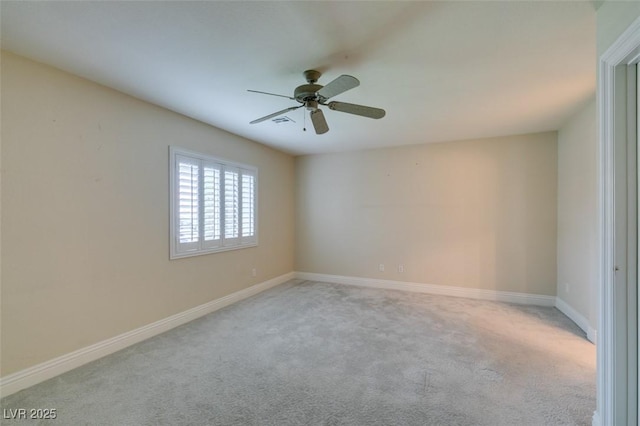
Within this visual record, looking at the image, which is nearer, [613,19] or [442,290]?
[613,19]

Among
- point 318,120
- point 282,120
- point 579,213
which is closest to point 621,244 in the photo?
point 318,120

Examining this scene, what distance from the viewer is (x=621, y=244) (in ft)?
5.08

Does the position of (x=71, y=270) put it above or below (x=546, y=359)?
above

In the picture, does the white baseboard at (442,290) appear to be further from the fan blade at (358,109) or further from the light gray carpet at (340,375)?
the fan blade at (358,109)

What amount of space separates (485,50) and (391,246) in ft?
11.6

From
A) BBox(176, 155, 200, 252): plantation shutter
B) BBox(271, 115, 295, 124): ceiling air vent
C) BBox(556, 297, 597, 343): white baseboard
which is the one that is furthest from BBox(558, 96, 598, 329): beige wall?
BBox(176, 155, 200, 252): plantation shutter

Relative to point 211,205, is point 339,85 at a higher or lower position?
higher

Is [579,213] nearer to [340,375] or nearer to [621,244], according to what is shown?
[621,244]

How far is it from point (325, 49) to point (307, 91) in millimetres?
350

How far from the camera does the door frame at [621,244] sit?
1535 mm

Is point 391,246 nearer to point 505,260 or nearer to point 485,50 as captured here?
point 505,260

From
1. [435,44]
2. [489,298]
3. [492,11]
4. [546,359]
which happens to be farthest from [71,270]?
[489,298]

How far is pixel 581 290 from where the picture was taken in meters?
3.40

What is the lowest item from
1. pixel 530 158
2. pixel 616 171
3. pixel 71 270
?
pixel 71 270
